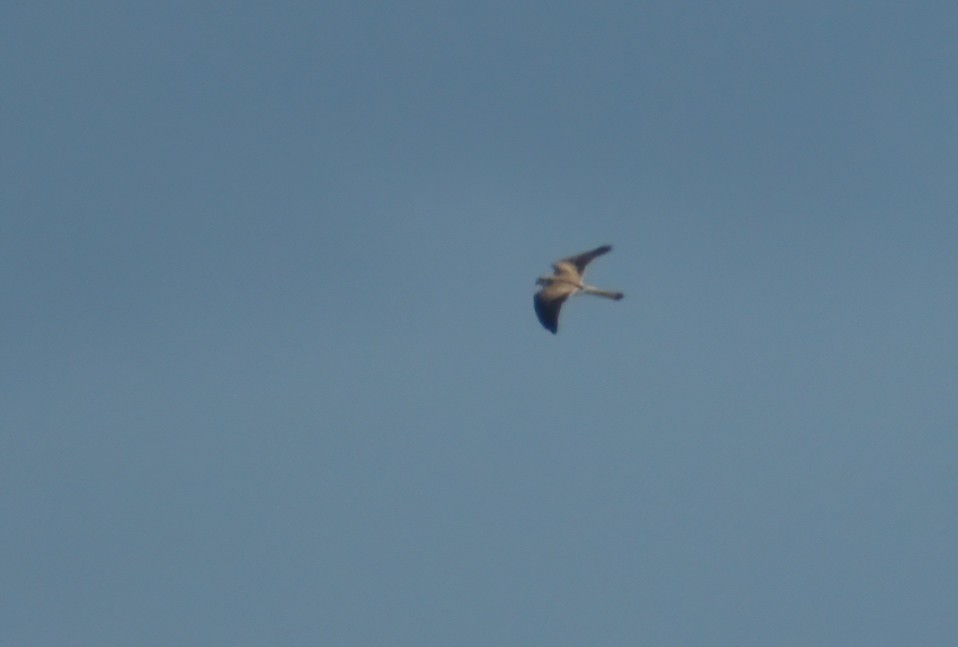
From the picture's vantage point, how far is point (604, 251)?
189500 mm

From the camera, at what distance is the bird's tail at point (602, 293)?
7495 inches

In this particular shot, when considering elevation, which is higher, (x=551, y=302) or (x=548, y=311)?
(x=551, y=302)

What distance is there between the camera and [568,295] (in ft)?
622

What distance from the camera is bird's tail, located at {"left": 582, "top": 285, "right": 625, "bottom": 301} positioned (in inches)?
7495

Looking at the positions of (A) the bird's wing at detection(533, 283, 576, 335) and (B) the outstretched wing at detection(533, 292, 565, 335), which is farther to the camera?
(A) the bird's wing at detection(533, 283, 576, 335)

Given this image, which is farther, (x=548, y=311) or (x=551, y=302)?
(x=551, y=302)

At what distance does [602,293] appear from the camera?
191 meters

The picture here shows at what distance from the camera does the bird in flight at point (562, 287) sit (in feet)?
619

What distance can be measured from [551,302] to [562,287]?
772 millimetres

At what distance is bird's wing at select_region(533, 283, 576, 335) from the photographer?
189m

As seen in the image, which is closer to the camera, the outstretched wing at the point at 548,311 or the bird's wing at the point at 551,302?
the outstretched wing at the point at 548,311

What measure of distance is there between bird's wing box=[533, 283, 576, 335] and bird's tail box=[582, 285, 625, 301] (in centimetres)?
70

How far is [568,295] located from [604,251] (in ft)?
4.49

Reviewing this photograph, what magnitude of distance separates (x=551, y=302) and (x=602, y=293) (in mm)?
1965
